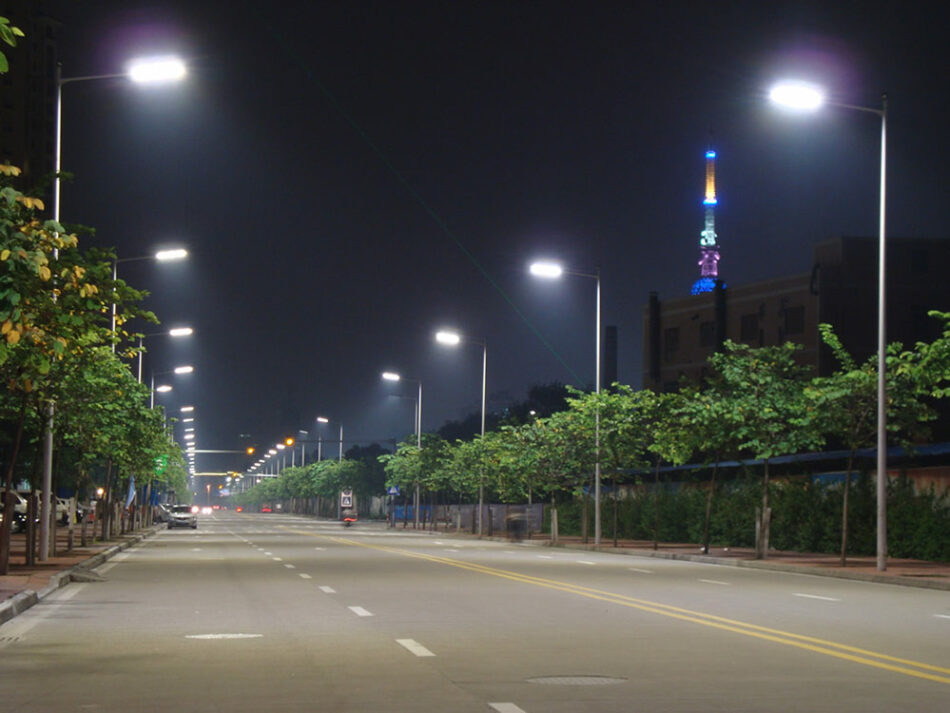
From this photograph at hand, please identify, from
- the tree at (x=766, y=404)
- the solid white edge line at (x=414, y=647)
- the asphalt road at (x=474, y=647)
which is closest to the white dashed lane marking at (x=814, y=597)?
the asphalt road at (x=474, y=647)

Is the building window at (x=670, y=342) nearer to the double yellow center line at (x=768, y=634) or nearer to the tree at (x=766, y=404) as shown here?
the tree at (x=766, y=404)

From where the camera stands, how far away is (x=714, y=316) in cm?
10475

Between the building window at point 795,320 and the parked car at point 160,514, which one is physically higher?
the building window at point 795,320

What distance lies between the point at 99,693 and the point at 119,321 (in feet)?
31.2

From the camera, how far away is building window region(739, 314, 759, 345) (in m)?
101

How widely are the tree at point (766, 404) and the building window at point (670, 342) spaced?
6809cm

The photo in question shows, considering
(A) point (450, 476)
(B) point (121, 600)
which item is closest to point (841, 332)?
(A) point (450, 476)

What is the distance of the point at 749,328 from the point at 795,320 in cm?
525

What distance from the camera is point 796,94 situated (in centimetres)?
3108

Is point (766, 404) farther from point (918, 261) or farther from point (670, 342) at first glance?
point (670, 342)

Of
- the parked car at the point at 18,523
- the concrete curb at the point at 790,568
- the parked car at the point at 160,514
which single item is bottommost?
the parked car at the point at 160,514

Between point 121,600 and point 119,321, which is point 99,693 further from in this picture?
point 121,600

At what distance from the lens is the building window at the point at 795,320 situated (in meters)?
96.6

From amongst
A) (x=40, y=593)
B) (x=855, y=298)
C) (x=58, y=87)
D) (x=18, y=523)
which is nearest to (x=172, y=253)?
(x=58, y=87)
